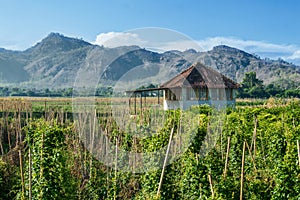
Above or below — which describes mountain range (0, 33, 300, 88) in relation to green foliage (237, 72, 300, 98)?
above

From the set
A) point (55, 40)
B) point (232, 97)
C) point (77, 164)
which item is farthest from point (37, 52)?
point (77, 164)

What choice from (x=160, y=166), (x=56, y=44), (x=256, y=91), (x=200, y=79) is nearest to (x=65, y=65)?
(x=56, y=44)

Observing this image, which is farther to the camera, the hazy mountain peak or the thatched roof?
the hazy mountain peak

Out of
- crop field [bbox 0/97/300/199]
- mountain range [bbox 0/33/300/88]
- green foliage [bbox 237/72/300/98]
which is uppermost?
mountain range [bbox 0/33/300/88]

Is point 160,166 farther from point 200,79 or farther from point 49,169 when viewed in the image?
point 200,79

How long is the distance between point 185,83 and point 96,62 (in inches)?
268

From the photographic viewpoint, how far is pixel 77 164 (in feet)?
28.1

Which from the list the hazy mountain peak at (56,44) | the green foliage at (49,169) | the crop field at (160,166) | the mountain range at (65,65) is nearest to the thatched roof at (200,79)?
the crop field at (160,166)

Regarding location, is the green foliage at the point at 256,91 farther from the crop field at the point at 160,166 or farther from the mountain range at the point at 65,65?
the crop field at the point at 160,166

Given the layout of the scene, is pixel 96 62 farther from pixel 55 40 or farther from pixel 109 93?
pixel 55 40

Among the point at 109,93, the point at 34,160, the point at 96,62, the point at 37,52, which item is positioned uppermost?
the point at 37,52

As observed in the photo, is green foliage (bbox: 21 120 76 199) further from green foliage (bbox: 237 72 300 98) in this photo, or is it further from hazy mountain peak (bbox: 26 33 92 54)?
hazy mountain peak (bbox: 26 33 92 54)

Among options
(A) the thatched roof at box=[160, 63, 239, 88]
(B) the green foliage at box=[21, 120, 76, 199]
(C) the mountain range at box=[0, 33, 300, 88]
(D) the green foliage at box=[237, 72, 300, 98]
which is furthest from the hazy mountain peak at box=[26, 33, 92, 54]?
(B) the green foliage at box=[21, 120, 76, 199]

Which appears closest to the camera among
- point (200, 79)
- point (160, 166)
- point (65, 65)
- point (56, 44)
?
point (160, 166)
